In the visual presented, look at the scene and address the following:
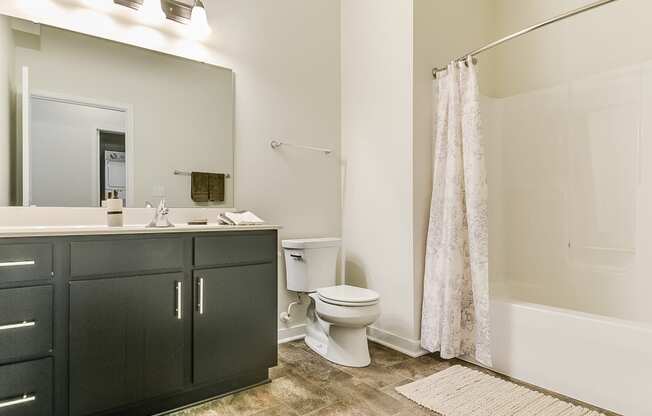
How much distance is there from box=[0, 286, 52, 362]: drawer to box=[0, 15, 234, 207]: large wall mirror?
2.04ft

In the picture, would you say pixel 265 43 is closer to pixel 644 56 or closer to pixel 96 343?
pixel 96 343

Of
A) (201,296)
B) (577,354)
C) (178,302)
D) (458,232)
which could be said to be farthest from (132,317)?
(577,354)

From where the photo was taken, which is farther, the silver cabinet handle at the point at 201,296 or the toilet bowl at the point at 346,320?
the toilet bowl at the point at 346,320

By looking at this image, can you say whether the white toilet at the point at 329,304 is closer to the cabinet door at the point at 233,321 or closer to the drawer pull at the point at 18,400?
the cabinet door at the point at 233,321

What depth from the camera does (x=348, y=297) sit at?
2.28m

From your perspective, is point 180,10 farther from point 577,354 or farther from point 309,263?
point 577,354

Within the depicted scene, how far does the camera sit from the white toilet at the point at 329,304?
88.7 inches

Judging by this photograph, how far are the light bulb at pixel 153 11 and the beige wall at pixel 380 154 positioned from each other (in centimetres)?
142

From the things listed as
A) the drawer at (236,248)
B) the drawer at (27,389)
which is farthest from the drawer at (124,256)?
the drawer at (27,389)

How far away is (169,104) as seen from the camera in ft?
7.48

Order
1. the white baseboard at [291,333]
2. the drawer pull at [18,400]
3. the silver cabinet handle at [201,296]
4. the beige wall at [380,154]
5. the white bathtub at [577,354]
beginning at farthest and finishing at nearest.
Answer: the white baseboard at [291,333] < the beige wall at [380,154] < the silver cabinet handle at [201,296] < the white bathtub at [577,354] < the drawer pull at [18,400]

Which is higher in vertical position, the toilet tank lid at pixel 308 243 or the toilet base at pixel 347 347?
the toilet tank lid at pixel 308 243

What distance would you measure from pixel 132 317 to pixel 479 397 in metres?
1.74

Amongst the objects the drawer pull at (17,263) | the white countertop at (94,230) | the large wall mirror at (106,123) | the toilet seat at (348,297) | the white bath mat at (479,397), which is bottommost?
the white bath mat at (479,397)
